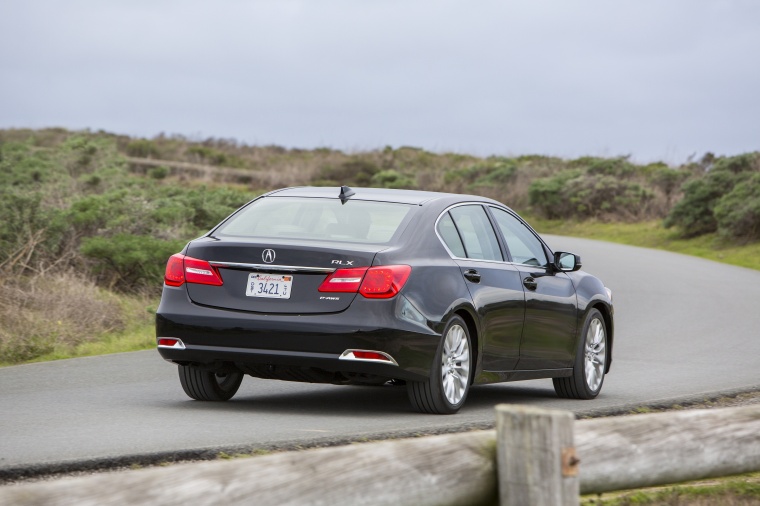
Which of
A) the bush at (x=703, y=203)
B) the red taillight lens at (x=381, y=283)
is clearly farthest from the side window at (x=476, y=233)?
the bush at (x=703, y=203)

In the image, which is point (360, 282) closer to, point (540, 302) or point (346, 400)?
point (346, 400)

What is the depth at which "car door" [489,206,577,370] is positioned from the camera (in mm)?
10477

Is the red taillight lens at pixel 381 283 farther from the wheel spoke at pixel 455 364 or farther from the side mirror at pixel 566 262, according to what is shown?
the side mirror at pixel 566 262

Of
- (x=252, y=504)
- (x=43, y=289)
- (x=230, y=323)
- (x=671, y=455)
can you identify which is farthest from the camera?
(x=43, y=289)

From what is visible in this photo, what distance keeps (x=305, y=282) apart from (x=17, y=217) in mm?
13748

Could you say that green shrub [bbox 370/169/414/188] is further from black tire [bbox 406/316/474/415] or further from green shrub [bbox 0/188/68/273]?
black tire [bbox 406/316/474/415]

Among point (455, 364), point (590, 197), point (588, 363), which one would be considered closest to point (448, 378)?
point (455, 364)

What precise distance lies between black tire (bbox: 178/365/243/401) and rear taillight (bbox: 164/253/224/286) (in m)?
0.83

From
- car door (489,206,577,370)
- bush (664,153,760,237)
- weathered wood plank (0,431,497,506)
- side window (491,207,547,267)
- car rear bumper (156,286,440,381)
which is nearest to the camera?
weathered wood plank (0,431,497,506)

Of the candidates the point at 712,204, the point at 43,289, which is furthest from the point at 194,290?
the point at 712,204

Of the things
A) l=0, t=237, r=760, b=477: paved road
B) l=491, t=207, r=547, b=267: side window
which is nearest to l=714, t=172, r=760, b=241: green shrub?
l=0, t=237, r=760, b=477: paved road

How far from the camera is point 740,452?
569cm

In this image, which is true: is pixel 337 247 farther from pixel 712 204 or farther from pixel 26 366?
pixel 712 204

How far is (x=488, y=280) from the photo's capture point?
388 inches
